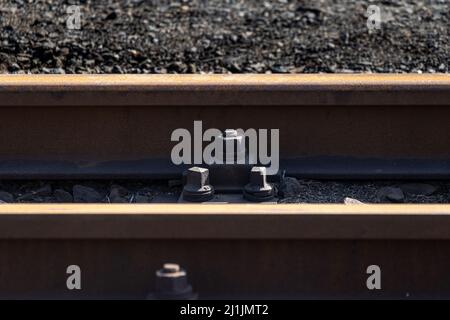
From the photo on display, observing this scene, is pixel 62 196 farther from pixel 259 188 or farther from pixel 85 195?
pixel 259 188

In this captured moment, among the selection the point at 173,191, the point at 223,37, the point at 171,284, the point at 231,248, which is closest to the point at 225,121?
the point at 173,191

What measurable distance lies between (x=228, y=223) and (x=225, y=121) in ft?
3.51

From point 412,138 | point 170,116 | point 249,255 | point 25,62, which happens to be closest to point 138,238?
point 249,255

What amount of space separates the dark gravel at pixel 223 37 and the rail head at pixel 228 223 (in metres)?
2.04

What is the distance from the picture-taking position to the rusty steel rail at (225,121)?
211 inches

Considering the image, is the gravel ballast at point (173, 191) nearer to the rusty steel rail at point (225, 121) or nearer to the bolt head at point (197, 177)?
the rusty steel rail at point (225, 121)

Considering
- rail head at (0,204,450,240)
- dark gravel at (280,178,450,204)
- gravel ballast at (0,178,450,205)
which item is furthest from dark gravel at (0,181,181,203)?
rail head at (0,204,450,240)

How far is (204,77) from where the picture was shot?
5504mm

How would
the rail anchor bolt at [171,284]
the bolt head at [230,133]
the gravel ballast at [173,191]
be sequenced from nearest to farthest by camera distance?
the rail anchor bolt at [171,284] → the bolt head at [230,133] → the gravel ballast at [173,191]

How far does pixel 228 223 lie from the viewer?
445cm

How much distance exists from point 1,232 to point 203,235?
894 millimetres

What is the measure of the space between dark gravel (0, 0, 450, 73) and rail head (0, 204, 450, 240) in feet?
6.69

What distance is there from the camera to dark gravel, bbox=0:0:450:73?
255 inches

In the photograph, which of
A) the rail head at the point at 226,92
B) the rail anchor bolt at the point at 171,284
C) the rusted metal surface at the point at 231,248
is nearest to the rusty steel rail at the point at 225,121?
the rail head at the point at 226,92
